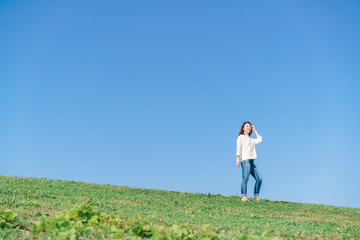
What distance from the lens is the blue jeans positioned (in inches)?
532

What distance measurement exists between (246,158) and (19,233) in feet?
32.0

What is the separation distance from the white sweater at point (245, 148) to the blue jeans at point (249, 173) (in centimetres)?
22

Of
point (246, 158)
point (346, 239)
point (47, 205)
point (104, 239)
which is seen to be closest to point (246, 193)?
point (246, 158)

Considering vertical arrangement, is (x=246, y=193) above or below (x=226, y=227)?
above

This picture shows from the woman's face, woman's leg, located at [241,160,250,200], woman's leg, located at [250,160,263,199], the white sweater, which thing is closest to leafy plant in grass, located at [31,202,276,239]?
woman's leg, located at [241,160,250,200]

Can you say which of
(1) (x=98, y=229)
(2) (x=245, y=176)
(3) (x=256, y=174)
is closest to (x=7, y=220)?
(1) (x=98, y=229)

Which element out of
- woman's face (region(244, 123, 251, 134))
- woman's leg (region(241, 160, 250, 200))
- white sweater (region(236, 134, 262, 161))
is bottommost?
woman's leg (region(241, 160, 250, 200))

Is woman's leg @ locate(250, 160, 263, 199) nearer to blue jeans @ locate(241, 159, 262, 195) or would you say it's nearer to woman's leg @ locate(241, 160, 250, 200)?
blue jeans @ locate(241, 159, 262, 195)

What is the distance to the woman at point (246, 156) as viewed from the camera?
1357 centimetres

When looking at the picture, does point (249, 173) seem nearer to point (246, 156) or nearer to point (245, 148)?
point (246, 156)

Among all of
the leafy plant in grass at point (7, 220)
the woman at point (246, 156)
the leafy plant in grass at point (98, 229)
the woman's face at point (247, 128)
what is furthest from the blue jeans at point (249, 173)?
the leafy plant in grass at point (7, 220)

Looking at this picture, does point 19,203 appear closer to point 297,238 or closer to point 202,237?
point 202,237

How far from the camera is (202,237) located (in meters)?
5.65

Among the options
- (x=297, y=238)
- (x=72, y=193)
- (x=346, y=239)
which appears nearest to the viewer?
(x=297, y=238)
